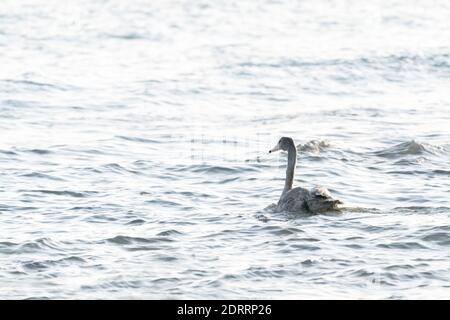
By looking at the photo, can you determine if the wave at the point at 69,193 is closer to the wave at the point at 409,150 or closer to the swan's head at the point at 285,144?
the swan's head at the point at 285,144

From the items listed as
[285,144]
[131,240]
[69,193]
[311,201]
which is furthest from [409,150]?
[131,240]

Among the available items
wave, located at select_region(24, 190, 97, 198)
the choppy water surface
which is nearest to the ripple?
the choppy water surface

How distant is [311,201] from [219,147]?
16.1 feet

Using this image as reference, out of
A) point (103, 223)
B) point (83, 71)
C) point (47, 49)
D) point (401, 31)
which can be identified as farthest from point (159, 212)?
point (401, 31)

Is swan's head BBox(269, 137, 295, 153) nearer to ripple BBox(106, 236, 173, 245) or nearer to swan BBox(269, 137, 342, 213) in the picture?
swan BBox(269, 137, 342, 213)

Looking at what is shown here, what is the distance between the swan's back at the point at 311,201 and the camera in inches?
576

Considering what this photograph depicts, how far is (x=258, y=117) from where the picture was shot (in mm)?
22031

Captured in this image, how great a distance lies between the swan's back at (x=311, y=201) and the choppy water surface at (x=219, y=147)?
0.70 feet

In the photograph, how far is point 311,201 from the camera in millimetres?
14664

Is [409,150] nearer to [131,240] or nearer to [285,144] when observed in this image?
[285,144]

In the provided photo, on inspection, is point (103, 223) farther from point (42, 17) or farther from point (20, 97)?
point (42, 17)

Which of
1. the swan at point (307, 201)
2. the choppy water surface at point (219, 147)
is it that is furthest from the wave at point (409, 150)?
the swan at point (307, 201)

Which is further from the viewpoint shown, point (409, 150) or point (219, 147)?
point (219, 147)

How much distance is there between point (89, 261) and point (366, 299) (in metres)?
3.04
